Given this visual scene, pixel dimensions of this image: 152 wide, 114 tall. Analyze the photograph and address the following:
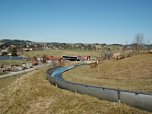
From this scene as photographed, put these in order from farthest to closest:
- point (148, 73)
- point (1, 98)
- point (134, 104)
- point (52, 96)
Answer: point (148, 73) < point (1, 98) < point (52, 96) < point (134, 104)

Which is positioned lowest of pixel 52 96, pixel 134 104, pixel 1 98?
pixel 1 98

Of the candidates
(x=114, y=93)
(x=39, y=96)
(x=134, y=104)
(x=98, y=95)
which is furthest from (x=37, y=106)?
(x=134, y=104)

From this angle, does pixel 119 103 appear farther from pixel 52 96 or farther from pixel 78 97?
pixel 52 96

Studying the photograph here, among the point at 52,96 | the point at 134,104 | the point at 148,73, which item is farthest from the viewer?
the point at 148,73

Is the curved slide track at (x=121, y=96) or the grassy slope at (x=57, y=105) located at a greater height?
the curved slide track at (x=121, y=96)

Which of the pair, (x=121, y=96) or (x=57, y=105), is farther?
(x=57, y=105)

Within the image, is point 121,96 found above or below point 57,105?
above

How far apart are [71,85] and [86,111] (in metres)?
11.2

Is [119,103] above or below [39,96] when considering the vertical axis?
above

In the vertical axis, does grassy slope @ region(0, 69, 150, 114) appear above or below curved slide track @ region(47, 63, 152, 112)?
below

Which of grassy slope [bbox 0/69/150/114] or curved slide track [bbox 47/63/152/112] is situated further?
grassy slope [bbox 0/69/150/114]

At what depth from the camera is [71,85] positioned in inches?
1356

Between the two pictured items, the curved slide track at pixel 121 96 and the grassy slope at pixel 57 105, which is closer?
the curved slide track at pixel 121 96

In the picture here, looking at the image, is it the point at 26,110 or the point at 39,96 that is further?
the point at 39,96
